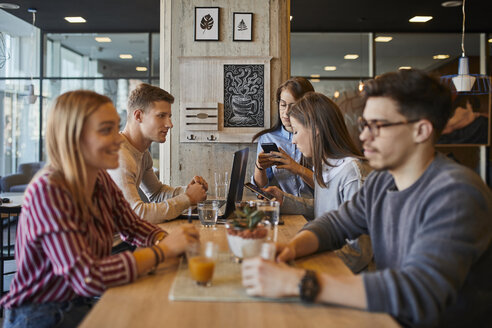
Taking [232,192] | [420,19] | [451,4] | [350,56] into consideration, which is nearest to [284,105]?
[232,192]

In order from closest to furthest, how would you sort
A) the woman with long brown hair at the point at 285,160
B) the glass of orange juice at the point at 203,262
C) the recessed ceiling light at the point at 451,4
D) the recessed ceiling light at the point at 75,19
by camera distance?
the glass of orange juice at the point at 203,262 → the woman with long brown hair at the point at 285,160 → the recessed ceiling light at the point at 451,4 → the recessed ceiling light at the point at 75,19

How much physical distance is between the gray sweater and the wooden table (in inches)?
3.2

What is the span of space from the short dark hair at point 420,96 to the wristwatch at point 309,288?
0.59m

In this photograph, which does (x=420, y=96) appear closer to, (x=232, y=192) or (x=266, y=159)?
(x=232, y=192)

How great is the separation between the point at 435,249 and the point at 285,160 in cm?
172

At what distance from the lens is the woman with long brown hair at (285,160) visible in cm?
287

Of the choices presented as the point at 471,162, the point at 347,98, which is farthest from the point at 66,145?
the point at 471,162

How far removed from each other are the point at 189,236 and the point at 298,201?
123 centimetres

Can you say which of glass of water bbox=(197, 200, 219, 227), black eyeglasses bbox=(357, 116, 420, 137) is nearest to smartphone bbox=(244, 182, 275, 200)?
glass of water bbox=(197, 200, 219, 227)

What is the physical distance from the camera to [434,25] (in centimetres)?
786

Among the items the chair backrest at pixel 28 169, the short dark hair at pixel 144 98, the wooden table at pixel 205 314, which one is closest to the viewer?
the wooden table at pixel 205 314

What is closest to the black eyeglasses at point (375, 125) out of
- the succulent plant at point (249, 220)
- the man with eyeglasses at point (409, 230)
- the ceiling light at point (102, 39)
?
the man with eyeglasses at point (409, 230)

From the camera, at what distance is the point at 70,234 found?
1247 mm

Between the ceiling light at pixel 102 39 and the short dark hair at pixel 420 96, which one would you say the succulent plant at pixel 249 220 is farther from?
the ceiling light at pixel 102 39
